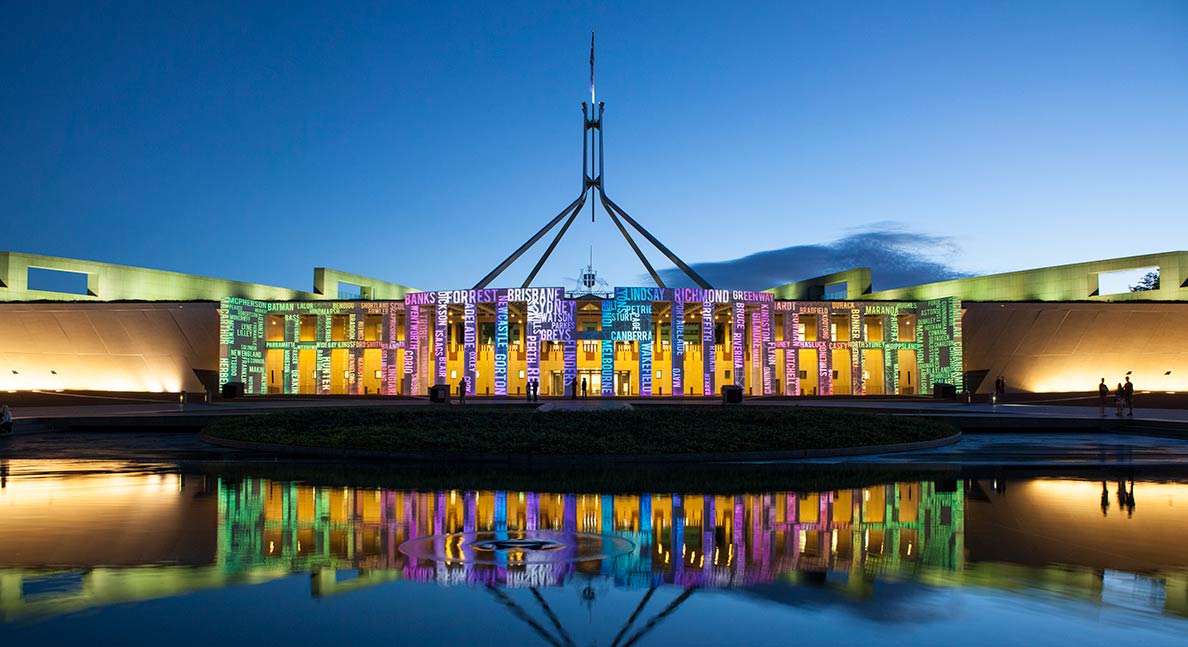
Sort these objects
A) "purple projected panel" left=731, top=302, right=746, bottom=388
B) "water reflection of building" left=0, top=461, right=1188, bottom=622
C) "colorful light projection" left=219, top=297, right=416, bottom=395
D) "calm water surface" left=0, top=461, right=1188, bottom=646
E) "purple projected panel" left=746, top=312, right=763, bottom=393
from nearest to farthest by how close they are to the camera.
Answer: "calm water surface" left=0, top=461, right=1188, bottom=646 < "water reflection of building" left=0, top=461, right=1188, bottom=622 < "purple projected panel" left=731, top=302, right=746, bottom=388 < "colorful light projection" left=219, top=297, right=416, bottom=395 < "purple projected panel" left=746, top=312, right=763, bottom=393

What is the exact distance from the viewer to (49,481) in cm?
1285

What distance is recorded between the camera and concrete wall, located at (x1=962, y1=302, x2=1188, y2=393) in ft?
142

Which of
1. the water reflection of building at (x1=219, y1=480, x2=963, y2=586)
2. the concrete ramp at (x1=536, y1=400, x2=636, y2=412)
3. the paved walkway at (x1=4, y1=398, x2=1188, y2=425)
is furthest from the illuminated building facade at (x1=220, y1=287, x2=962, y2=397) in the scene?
the water reflection of building at (x1=219, y1=480, x2=963, y2=586)

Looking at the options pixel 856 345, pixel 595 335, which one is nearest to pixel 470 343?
pixel 595 335

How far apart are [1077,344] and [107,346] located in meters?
52.1

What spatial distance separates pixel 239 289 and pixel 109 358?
11.6m

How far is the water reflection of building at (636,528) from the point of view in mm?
7031

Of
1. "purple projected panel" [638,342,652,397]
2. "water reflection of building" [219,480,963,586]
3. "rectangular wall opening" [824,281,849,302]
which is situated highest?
"rectangular wall opening" [824,281,849,302]

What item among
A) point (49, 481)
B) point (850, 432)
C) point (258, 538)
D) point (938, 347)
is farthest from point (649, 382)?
point (258, 538)

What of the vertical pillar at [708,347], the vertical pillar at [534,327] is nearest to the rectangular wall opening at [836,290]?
the vertical pillar at [708,347]

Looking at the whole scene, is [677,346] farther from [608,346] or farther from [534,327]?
[534,327]

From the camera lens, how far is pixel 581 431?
711 inches

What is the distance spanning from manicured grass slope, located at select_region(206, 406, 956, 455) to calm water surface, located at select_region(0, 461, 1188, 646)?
4.86 m

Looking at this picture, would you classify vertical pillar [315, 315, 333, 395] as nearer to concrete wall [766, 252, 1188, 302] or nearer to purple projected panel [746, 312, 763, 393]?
purple projected panel [746, 312, 763, 393]
